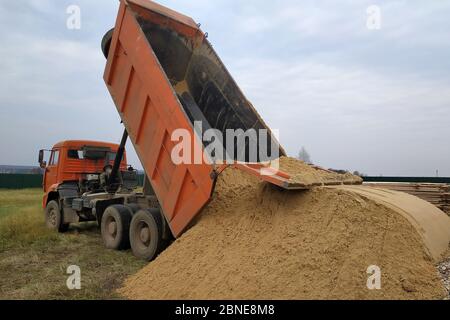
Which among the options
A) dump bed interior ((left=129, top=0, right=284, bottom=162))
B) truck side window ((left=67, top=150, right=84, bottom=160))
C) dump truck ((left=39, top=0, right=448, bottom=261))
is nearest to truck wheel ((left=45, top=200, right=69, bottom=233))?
dump truck ((left=39, top=0, right=448, bottom=261))

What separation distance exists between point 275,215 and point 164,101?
2.50 m

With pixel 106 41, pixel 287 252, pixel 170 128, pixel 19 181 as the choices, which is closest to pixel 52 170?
pixel 106 41

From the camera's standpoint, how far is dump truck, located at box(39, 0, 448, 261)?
5.62m

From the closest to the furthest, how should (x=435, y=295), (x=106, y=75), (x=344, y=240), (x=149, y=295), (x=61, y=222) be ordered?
(x=435, y=295)
(x=344, y=240)
(x=149, y=295)
(x=106, y=75)
(x=61, y=222)

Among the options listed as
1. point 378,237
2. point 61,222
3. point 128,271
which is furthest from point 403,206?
point 61,222

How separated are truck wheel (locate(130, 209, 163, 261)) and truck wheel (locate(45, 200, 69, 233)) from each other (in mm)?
3810

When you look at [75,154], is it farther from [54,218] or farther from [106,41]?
[106,41]

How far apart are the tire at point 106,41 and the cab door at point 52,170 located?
13.2ft

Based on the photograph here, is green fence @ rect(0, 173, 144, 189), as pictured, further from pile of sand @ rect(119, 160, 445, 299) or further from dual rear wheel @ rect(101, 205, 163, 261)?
pile of sand @ rect(119, 160, 445, 299)

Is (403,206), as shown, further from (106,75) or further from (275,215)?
(106,75)

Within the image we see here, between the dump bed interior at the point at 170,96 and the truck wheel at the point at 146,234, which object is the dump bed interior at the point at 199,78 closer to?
the dump bed interior at the point at 170,96

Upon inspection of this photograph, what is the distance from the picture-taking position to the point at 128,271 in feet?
20.3

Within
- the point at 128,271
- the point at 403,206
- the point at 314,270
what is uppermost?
the point at 403,206

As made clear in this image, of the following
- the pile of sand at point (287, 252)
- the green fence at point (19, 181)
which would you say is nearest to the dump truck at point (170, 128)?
the pile of sand at point (287, 252)
